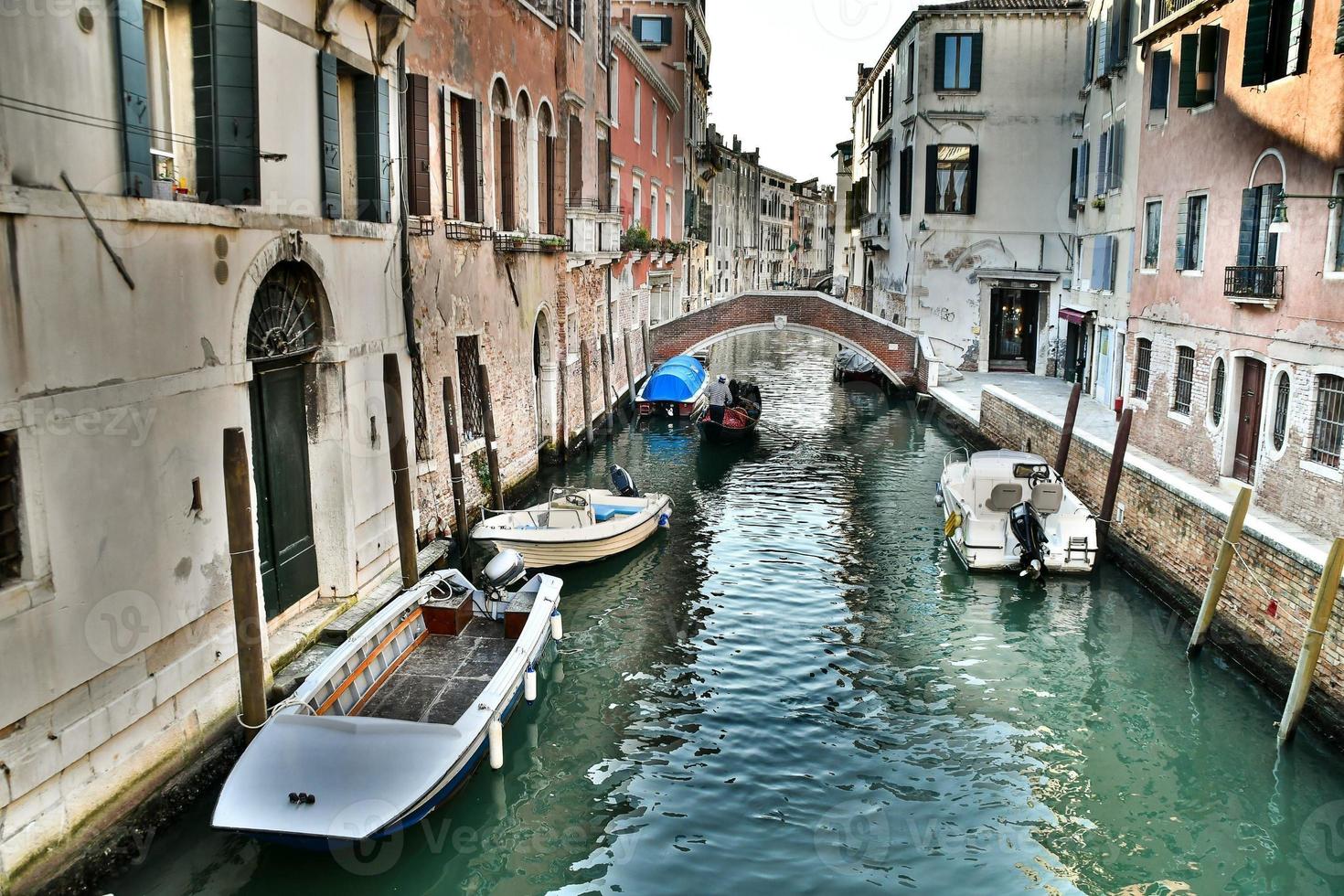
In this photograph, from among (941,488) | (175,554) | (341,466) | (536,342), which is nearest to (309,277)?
(341,466)

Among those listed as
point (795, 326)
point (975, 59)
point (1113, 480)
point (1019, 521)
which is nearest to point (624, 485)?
→ point (1019, 521)

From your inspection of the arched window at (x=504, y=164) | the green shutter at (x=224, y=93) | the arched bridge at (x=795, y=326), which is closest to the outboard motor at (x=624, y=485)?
the arched window at (x=504, y=164)

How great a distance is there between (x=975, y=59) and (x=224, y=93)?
21219 mm

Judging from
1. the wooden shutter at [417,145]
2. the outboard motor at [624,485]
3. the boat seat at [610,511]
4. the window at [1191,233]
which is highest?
the wooden shutter at [417,145]

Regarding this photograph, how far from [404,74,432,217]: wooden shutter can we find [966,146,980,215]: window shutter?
17.3 metres

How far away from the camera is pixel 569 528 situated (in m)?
11.2

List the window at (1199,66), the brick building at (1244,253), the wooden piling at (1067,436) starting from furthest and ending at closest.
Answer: the wooden piling at (1067,436)
the window at (1199,66)
the brick building at (1244,253)

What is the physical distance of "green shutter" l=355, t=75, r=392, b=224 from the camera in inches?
352

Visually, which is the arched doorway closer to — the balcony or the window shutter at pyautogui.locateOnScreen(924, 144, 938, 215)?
the balcony

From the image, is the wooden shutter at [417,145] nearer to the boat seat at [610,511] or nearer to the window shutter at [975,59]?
the boat seat at [610,511]

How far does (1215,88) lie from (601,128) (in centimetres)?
1026

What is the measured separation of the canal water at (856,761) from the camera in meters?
5.96

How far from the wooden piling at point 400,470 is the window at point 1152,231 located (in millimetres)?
10894

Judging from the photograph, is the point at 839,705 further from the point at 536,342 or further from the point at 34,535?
the point at 536,342
